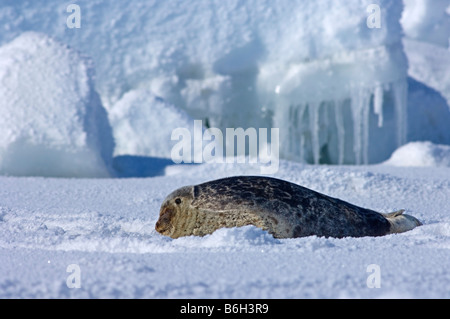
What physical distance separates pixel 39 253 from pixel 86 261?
0.99 ft

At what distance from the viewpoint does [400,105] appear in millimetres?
8312

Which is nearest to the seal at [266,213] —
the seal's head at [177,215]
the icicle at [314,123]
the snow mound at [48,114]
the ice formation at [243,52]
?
the seal's head at [177,215]

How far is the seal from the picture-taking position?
8.37 feet

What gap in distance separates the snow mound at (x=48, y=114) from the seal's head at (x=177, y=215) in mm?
2745

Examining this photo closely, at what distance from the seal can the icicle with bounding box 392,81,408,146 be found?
5.64m

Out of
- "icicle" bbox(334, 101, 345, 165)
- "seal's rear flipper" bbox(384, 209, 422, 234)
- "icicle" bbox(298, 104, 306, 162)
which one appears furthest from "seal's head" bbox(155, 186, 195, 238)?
"icicle" bbox(334, 101, 345, 165)

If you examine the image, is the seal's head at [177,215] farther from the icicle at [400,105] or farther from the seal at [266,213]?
the icicle at [400,105]

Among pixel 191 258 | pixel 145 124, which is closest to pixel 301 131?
pixel 145 124

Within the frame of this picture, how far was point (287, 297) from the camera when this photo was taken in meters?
1.55

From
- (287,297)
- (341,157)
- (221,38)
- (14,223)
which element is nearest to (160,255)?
(287,297)

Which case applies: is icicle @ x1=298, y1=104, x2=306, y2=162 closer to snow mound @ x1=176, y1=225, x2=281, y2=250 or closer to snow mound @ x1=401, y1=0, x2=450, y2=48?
snow mound @ x1=401, y1=0, x2=450, y2=48

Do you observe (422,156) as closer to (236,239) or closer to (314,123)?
(314,123)

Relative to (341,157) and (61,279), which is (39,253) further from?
(341,157)

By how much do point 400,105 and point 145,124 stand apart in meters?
3.40
